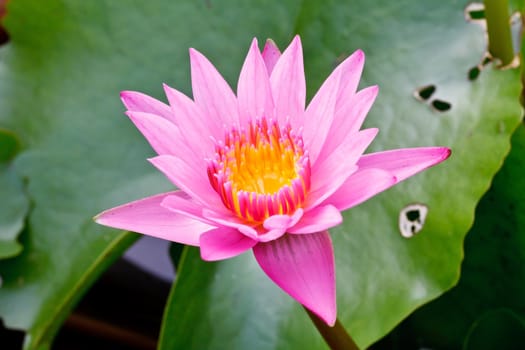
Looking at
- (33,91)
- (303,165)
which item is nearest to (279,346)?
(303,165)

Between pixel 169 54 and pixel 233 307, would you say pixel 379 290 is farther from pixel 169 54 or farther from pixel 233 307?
pixel 169 54

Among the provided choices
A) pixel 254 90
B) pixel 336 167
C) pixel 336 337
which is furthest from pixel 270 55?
pixel 336 337

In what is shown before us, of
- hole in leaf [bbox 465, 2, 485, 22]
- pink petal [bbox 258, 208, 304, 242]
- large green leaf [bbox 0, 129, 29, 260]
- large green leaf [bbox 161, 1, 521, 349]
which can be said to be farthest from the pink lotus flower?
large green leaf [bbox 0, 129, 29, 260]

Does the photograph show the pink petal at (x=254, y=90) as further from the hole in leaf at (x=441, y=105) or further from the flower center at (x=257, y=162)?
the hole in leaf at (x=441, y=105)

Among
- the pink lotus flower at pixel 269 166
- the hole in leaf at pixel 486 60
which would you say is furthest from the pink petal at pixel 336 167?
the hole in leaf at pixel 486 60

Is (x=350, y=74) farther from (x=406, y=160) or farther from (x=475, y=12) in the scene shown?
(x=475, y=12)

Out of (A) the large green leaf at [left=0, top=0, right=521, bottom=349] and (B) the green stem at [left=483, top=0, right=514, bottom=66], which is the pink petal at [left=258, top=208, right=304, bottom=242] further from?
(B) the green stem at [left=483, top=0, right=514, bottom=66]

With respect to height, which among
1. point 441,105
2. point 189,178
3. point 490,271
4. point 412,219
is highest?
point 189,178

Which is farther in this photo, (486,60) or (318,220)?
(486,60)
